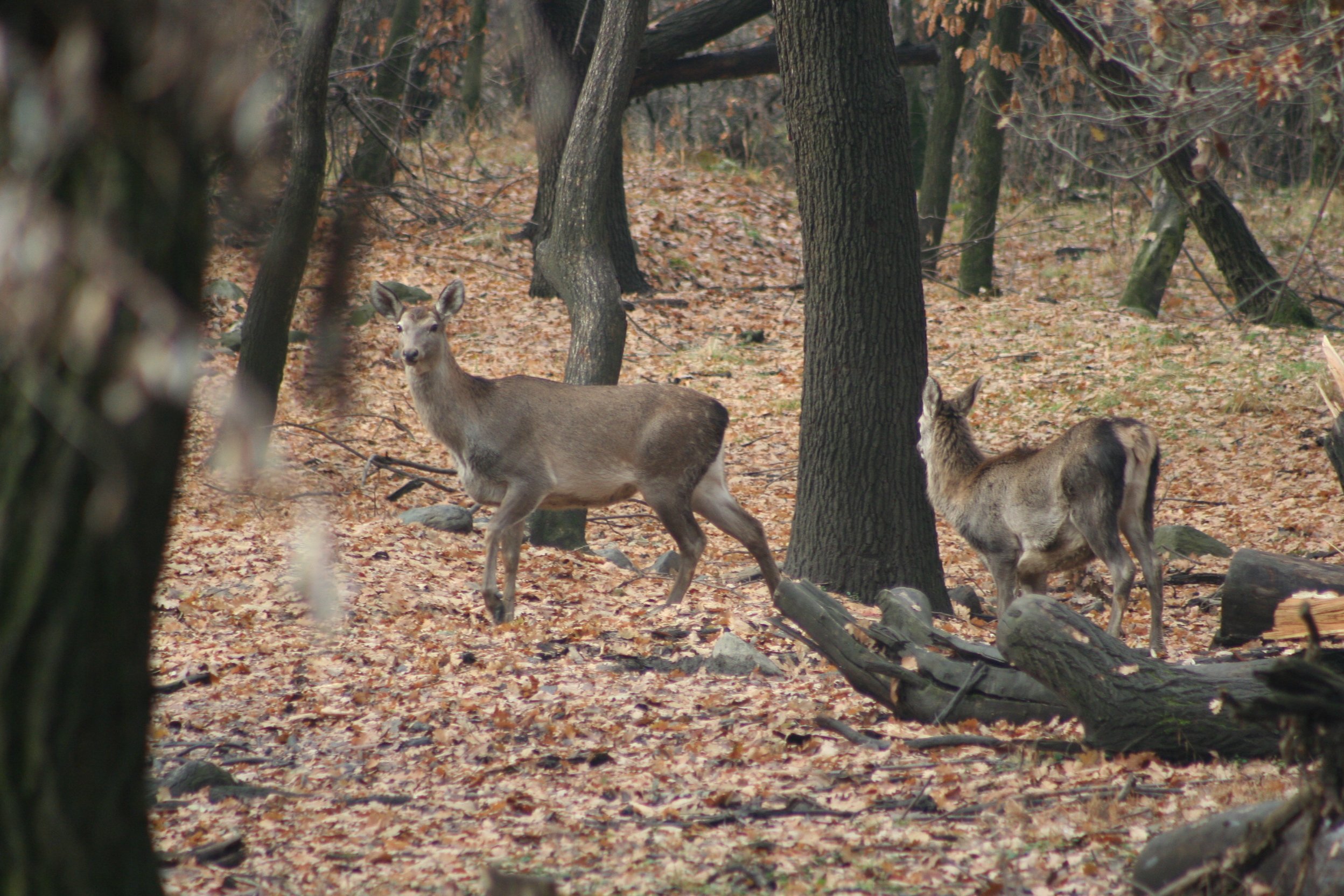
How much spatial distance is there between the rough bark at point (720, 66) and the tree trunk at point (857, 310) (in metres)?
8.48

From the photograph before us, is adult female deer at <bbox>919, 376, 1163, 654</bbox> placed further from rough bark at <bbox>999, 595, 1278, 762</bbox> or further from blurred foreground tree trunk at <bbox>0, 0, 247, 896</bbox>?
blurred foreground tree trunk at <bbox>0, 0, 247, 896</bbox>

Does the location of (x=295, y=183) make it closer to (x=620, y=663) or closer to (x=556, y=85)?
(x=620, y=663)

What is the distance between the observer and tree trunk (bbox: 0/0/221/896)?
2.14m

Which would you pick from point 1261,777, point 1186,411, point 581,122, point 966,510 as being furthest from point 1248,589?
point 1186,411

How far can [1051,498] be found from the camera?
847cm

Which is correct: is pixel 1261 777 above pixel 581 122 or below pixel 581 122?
below

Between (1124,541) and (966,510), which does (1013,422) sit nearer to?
(1124,541)

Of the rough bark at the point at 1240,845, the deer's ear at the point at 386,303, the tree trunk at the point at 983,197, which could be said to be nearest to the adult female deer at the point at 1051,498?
the deer's ear at the point at 386,303

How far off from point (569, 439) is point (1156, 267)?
12935 millimetres

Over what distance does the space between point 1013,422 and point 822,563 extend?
685 cm

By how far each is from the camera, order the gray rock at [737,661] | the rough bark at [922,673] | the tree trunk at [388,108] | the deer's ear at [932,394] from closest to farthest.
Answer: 1. the rough bark at [922,673]
2. the gray rock at [737,661]
3. the deer's ear at [932,394]
4. the tree trunk at [388,108]

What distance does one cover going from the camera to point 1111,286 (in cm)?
2103

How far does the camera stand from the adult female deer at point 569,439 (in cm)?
920

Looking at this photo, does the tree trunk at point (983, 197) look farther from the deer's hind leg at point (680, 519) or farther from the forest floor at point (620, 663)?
the deer's hind leg at point (680, 519)
